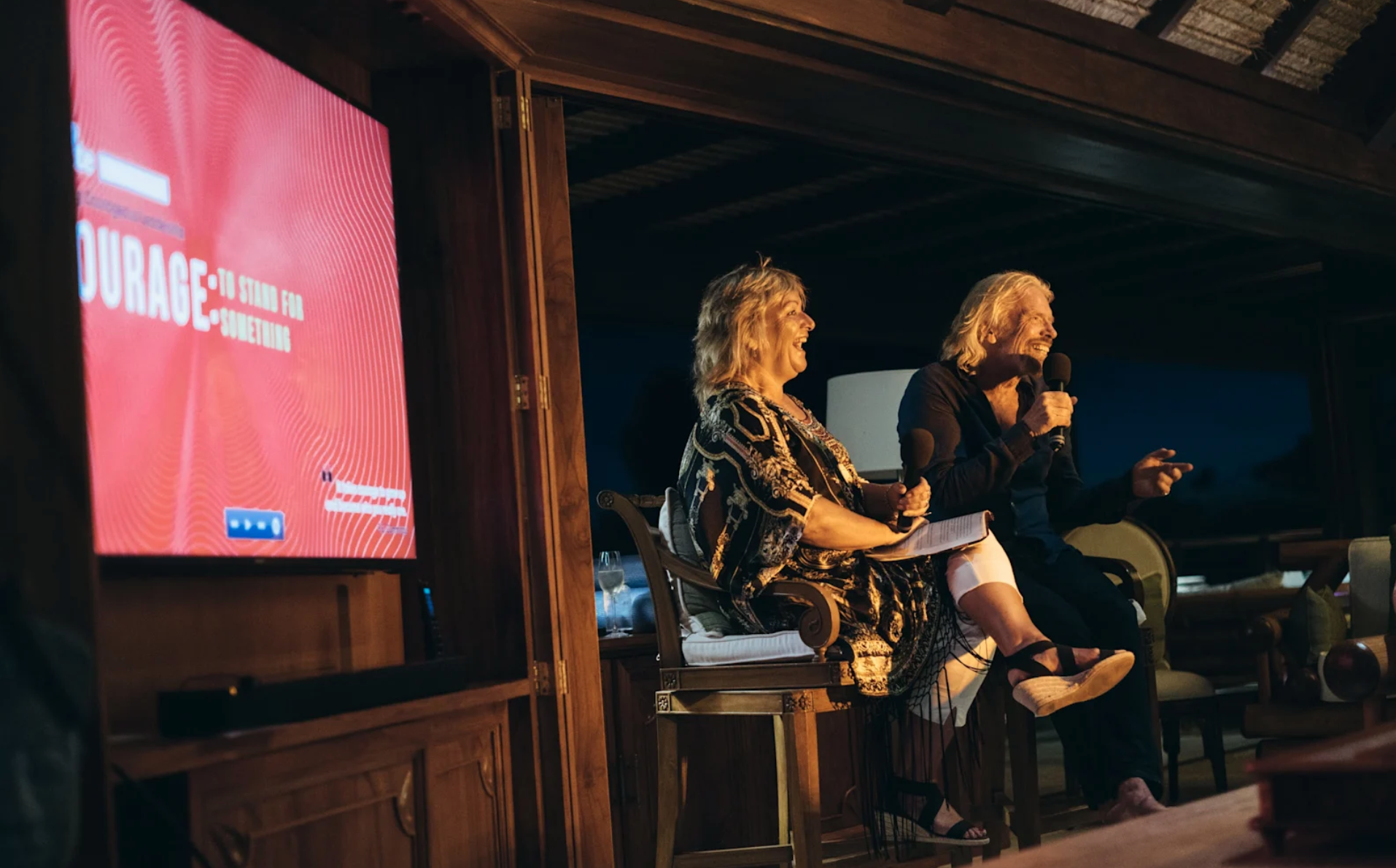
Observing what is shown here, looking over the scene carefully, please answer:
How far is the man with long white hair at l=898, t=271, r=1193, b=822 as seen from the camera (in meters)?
2.96

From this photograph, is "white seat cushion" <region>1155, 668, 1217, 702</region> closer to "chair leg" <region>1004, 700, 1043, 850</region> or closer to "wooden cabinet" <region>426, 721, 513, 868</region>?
"chair leg" <region>1004, 700, 1043, 850</region>

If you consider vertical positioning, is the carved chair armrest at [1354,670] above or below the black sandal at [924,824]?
above

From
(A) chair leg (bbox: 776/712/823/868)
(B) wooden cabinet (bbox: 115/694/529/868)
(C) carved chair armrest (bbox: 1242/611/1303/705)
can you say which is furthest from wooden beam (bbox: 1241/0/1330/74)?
(B) wooden cabinet (bbox: 115/694/529/868)

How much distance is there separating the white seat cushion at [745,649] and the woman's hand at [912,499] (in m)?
0.34

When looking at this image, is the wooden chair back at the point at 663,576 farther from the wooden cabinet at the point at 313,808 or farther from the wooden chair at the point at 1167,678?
the wooden chair at the point at 1167,678

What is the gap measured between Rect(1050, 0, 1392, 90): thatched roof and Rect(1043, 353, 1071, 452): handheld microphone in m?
1.46

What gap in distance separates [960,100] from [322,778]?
2598 mm

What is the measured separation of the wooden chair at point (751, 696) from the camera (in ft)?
8.59

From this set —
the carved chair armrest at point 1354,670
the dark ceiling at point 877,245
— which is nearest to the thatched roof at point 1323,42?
the dark ceiling at point 877,245

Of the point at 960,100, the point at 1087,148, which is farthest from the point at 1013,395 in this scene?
the point at 1087,148

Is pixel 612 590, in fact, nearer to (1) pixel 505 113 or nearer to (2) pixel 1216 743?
(1) pixel 505 113

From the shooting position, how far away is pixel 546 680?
2809 millimetres

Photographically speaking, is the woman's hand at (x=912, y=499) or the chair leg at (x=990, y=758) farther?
the chair leg at (x=990, y=758)

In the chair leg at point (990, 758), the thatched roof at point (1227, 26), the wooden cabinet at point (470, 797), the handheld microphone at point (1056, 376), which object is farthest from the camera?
the thatched roof at point (1227, 26)
